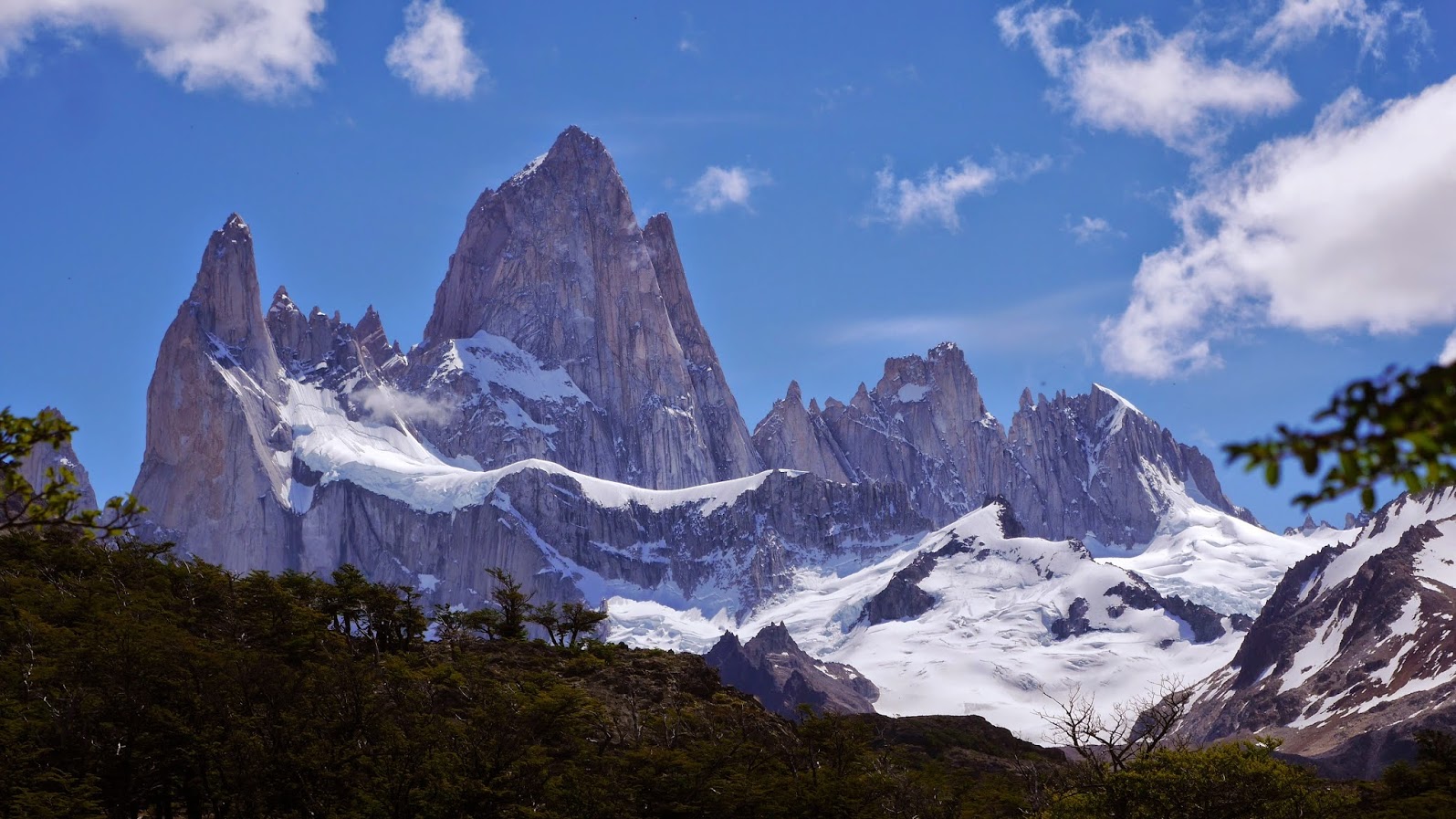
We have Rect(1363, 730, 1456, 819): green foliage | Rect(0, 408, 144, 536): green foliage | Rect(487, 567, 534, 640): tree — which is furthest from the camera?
Rect(487, 567, 534, 640): tree

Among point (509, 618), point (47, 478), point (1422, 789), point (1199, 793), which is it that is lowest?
point (1422, 789)

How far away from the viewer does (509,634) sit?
81250 millimetres

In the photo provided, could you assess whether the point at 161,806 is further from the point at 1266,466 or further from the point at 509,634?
the point at 1266,466

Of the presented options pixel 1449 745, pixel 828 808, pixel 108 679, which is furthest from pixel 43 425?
pixel 1449 745

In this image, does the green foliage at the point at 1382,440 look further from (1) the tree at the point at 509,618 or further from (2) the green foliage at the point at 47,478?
(1) the tree at the point at 509,618

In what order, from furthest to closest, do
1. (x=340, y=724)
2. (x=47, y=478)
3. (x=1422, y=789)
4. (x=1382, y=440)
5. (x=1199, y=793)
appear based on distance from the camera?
(x=1422, y=789) → (x=1199, y=793) → (x=340, y=724) → (x=47, y=478) → (x=1382, y=440)

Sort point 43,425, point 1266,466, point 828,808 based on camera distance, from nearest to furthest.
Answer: point 1266,466 < point 43,425 < point 828,808


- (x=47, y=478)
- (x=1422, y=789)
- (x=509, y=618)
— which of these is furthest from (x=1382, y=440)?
(x=509, y=618)

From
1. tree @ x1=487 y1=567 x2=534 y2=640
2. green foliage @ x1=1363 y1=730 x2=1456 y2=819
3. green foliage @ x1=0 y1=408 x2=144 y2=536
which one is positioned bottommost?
green foliage @ x1=1363 y1=730 x2=1456 y2=819

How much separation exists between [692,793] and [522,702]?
993 centimetres

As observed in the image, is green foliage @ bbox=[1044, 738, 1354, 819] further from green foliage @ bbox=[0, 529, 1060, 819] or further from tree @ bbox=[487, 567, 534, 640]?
tree @ bbox=[487, 567, 534, 640]

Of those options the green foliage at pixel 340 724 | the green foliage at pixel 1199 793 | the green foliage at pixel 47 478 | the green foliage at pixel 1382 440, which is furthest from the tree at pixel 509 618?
the green foliage at pixel 1382 440

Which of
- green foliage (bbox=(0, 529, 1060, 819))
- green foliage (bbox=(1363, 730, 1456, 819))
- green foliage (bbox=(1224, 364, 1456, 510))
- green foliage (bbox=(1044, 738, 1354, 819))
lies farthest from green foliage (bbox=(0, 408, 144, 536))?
green foliage (bbox=(1363, 730, 1456, 819))

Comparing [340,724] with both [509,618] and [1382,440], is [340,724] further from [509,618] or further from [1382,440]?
[1382,440]
